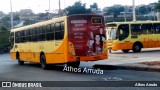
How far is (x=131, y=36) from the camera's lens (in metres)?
35.4

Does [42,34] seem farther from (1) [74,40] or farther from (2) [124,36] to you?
(2) [124,36]

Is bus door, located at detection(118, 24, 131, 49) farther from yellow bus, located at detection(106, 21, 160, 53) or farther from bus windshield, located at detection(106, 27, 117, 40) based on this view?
bus windshield, located at detection(106, 27, 117, 40)

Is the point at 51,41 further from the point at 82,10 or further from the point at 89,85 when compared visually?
the point at 82,10

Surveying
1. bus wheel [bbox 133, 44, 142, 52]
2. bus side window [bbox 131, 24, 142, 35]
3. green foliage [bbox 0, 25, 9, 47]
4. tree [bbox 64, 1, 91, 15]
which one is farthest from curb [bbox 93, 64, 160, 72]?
tree [bbox 64, 1, 91, 15]

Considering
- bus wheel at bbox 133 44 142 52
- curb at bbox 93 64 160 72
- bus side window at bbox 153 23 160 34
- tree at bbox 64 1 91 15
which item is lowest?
curb at bbox 93 64 160 72

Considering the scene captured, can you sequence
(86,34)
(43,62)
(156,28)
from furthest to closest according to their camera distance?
(156,28) < (43,62) < (86,34)

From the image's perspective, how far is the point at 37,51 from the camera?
2412 cm

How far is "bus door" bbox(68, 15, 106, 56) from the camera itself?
64.2 feet

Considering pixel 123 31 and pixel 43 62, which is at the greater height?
pixel 123 31

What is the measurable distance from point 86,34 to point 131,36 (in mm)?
16115

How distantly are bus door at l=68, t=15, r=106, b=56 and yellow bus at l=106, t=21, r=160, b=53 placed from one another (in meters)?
14.7

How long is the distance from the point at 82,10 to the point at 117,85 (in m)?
65.4

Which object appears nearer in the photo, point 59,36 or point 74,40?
point 74,40

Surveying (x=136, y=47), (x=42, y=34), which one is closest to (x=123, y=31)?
(x=136, y=47)
